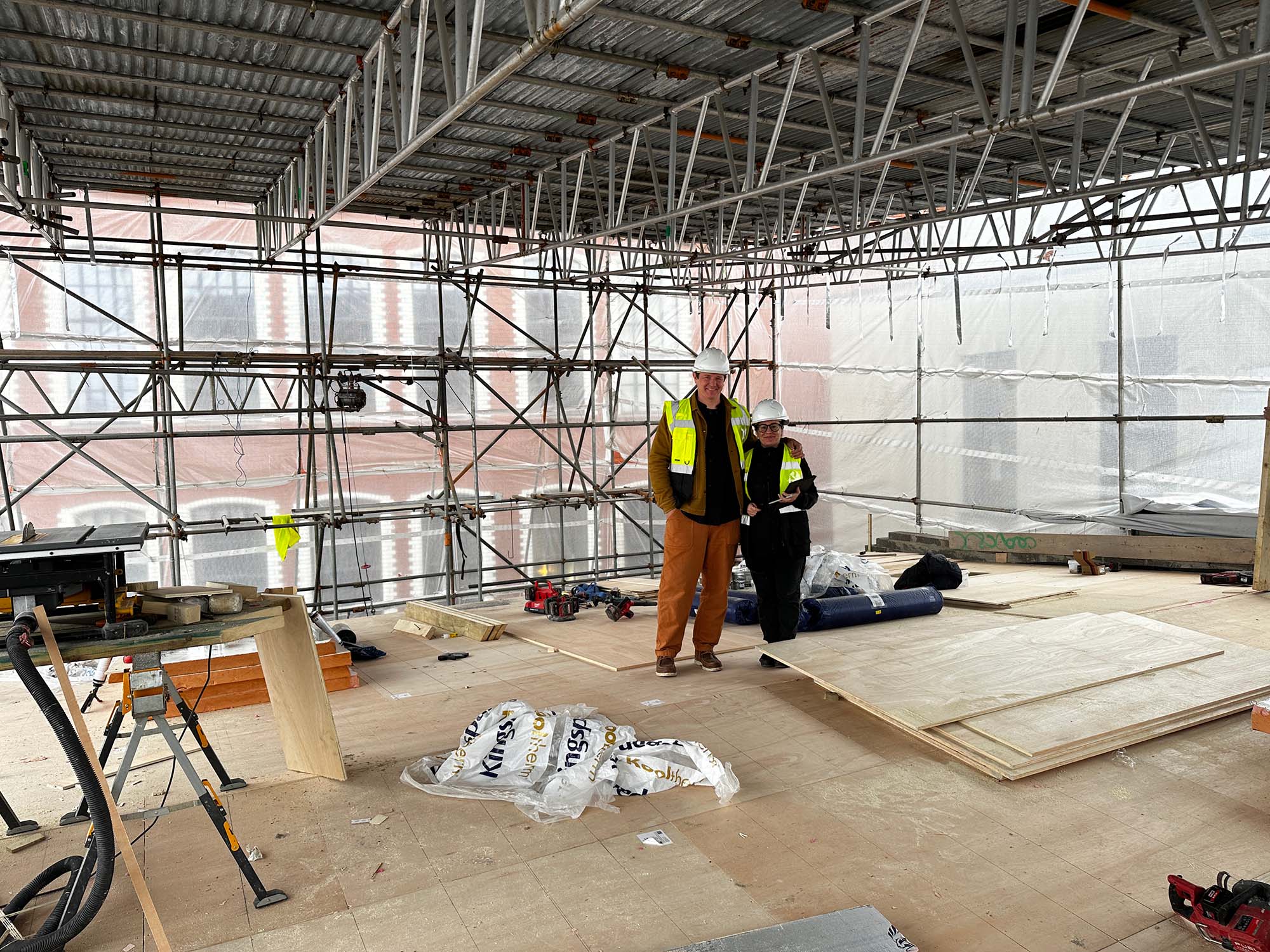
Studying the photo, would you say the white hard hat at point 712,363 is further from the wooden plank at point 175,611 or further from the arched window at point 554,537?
the arched window at point 554,537

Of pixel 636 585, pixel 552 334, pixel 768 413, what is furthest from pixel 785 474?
pixel 552 334

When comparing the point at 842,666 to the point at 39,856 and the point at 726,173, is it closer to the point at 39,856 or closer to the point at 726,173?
the point at 39,856

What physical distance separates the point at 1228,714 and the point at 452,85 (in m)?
5.61

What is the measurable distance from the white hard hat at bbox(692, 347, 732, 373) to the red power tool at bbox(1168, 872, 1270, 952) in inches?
159

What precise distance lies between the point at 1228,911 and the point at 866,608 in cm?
486

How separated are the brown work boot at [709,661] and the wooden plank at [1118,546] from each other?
7336mm

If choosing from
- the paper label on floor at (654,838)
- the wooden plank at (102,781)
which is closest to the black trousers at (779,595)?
the paper label on floor at (654,838)

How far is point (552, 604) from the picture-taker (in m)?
9.21

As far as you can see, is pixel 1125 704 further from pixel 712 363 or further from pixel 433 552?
pixel 433 552

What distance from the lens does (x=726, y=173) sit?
1016 centimetres

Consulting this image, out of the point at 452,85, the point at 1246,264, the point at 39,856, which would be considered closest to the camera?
the point at 39,856

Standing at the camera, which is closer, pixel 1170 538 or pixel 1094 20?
pixel 1094 20

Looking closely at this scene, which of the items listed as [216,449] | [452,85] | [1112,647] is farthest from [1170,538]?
[216,449]

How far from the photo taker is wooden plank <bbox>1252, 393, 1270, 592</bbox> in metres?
9.02
